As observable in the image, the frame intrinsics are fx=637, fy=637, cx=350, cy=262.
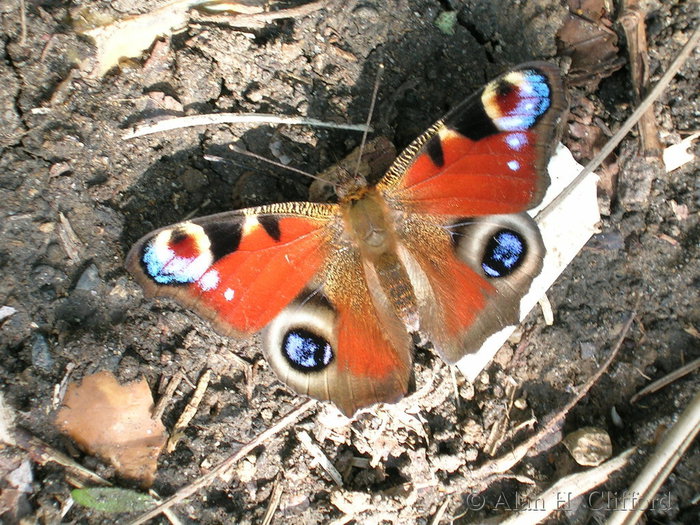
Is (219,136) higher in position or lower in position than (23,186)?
higher

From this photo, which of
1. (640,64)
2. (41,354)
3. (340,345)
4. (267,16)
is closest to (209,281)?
(340,345)

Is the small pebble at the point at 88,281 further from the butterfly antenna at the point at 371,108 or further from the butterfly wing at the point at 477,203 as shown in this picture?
the butterfly wing at the point at 477,203

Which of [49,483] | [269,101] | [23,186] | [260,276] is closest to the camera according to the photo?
[260,276]

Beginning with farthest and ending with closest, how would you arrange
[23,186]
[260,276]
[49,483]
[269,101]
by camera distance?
[269,101] → [23,186] → [49,483] → [260,276]

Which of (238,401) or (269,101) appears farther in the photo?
(269,101)

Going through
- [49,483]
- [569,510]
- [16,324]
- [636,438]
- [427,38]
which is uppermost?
[427,38]

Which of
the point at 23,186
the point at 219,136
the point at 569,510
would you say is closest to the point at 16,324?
the point at 23,186

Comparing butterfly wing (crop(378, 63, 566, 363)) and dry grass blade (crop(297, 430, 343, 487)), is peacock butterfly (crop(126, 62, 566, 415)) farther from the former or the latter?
dry grass blade (crop(297, 430, 343, 487))

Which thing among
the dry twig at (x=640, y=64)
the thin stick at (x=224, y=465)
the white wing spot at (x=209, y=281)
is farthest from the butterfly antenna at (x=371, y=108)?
the dry twig at (x=640, y=64)

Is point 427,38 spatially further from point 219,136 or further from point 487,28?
point 219,136

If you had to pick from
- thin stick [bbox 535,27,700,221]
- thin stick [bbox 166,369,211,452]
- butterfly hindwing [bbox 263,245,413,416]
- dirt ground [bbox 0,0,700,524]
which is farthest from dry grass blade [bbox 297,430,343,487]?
thin stick [bbox 535,27,700,221]
